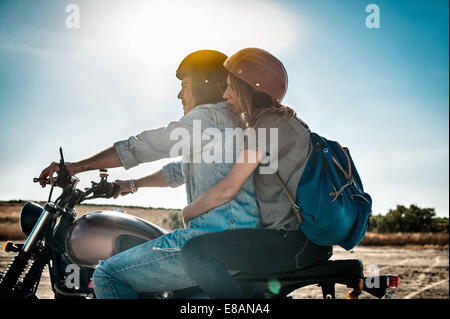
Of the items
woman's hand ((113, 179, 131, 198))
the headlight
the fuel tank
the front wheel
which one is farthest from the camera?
woman's hand ((113, 179, 131, 198))

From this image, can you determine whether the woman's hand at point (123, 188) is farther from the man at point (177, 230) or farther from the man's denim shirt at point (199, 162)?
the man's denim shirt at point (199, 162)

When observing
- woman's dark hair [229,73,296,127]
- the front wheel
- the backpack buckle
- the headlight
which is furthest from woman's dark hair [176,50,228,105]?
the front wheel

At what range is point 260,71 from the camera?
1.79 meters

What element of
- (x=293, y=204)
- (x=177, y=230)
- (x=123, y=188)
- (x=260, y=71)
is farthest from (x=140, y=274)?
(x=260, y=71)

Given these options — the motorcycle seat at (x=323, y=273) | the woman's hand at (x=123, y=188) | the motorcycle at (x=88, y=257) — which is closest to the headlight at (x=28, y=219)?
the motorcycle at (x=88, y=257)

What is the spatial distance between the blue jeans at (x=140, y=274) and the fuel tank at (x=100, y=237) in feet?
0.82

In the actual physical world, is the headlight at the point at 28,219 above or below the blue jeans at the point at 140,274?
above

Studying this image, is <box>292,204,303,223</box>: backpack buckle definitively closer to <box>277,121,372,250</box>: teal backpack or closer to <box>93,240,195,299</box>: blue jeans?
<box>277,121,372,250</box>: teal backpack

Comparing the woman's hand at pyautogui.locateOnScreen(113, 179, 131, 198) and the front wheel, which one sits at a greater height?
the woman's hand at pyautogui.locateOnScreen(113, 179, 131, 198)

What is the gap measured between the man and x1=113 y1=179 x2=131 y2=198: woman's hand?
0.65m

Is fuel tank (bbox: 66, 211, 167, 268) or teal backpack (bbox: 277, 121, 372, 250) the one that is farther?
fuel tank (bbox: 66, 211, 167, 268)

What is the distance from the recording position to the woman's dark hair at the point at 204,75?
211 centimetres

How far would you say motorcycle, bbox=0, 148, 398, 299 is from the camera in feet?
5.76
